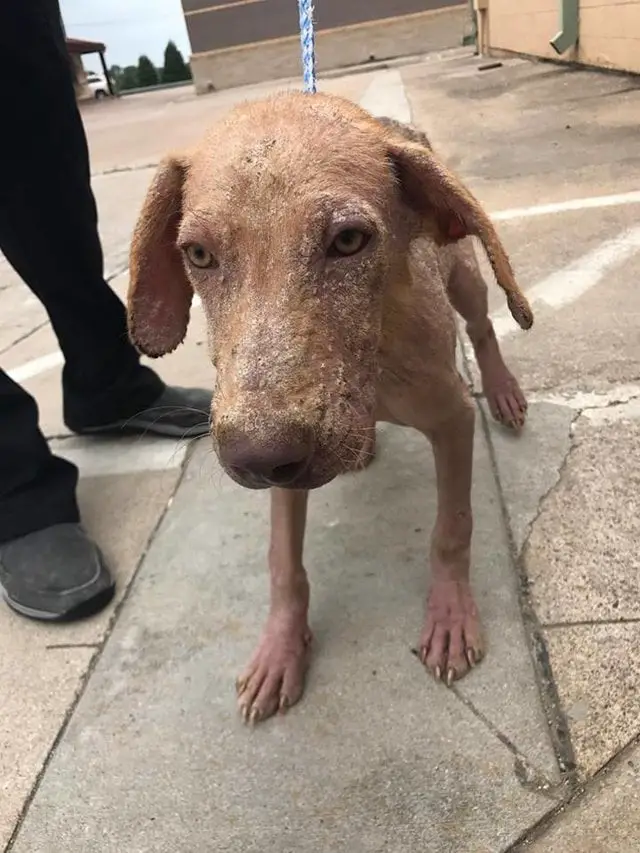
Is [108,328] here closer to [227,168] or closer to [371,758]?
[227,168]

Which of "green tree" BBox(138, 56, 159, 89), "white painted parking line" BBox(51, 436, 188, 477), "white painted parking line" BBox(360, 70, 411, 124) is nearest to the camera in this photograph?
"white painted parking line" BBox(51, 436, 188, 477)

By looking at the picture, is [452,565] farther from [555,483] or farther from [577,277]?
[577,277]

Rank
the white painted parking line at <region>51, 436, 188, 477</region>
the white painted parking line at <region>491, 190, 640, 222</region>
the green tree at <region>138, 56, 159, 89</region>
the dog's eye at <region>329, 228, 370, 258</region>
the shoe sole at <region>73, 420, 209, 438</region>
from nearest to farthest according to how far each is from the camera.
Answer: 1. the dog's eye at <region>329, 228, 370, 258</region>
2. the white painted parking line at <region>51, 436, 188, 477</region>
3. the shoe sole at <region>73, 420, 209, 438</region>
4. the white painted parking line at <region>491, 190, 640, 222</region>
5. the green tree at <region>138, 56, 159, 89</region>

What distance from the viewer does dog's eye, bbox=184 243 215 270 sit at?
5.50 feet

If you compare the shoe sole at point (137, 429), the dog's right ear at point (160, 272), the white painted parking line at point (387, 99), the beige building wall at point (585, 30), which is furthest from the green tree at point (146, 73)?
the dog's right ear at point (160, 272)

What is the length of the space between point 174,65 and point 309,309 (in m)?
44.0

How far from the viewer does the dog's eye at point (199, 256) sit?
5.50ft

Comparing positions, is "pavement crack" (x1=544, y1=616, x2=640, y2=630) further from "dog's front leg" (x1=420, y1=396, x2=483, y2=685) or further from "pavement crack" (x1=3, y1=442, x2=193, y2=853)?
"pavement crack" (x1=3, y1=442, x2=193, y2=853)

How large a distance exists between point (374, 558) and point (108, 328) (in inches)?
58.7

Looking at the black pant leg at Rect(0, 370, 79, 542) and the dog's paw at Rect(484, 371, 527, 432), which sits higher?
the black pant leg at Rect(0, 370, 79, 542)

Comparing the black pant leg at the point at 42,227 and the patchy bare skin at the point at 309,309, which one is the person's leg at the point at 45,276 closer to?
the black pant leg at the point at 42,227

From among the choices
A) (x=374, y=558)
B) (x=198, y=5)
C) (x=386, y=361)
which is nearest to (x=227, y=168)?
(x=386, y=361)

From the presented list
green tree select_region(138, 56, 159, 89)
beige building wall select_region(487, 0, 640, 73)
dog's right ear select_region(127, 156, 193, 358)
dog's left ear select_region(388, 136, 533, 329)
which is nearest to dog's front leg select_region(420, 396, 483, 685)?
dog's left ear select_region(388, 136, 533, 329)

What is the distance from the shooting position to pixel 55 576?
250 cm
